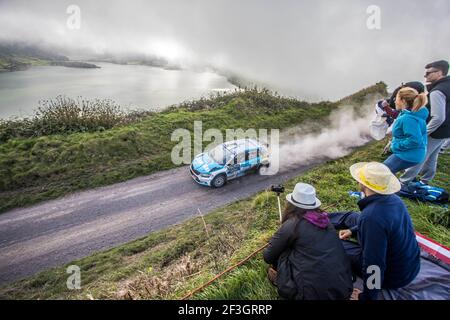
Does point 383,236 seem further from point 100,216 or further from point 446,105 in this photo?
point 100,216

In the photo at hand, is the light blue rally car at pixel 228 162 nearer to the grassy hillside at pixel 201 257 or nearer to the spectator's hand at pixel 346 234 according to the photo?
the grassy hillside at pixel 201 257

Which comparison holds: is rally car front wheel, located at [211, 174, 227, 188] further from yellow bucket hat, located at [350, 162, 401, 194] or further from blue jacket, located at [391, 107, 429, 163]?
yellow bucket hat, located at [350, 162, 401, 194]

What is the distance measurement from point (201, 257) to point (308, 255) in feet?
13.9

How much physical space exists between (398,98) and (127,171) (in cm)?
1267

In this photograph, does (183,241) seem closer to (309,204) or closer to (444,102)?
(309,204)

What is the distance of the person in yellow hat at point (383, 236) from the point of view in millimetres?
3408

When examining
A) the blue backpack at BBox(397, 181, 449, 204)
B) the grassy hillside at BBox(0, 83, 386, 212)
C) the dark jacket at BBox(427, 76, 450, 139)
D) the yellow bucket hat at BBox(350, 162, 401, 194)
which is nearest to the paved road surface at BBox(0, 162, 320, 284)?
the grassy hillside at BBox(0, 83, 386, 212)

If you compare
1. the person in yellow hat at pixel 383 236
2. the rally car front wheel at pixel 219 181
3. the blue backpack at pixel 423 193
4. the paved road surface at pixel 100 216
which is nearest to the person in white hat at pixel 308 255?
the person in yellow hat at pixel 383 236

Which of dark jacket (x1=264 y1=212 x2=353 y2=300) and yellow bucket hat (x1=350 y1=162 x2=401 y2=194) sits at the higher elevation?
yellow bucket hat (x1=350 y1=162 x2=401 y2=194)

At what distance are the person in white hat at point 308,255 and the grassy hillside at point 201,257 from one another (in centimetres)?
81

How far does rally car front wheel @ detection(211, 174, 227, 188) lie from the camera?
13.3 meters

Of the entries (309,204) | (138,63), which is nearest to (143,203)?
(309,204)

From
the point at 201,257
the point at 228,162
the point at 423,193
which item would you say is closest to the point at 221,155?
the point at 228,162

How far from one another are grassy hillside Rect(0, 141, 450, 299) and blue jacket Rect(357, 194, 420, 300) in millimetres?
1620
